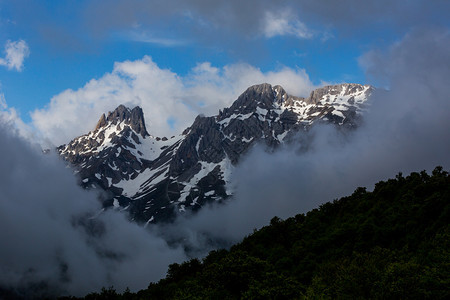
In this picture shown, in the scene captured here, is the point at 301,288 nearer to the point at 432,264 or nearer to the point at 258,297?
the point at 258,297

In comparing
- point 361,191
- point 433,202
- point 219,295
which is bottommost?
point 219,295

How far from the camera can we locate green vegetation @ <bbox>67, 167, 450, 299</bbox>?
6219 cm

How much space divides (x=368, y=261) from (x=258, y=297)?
26.2 metres

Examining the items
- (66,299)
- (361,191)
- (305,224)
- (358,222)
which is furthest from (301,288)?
(361,191)

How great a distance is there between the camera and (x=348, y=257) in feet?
318

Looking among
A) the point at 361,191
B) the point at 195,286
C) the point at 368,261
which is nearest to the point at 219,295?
the point at 195,286

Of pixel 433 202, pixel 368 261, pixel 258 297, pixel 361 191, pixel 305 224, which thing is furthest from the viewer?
pixel 361 191

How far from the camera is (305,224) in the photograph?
14625 cm

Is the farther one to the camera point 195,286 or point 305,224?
point 305,224

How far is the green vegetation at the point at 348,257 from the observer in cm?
6219

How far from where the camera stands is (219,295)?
7344 centimetres

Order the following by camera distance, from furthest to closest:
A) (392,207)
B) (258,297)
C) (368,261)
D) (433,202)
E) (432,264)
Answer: (392,207) < (433,202) < (368,261) < (432,264) < (258,297)

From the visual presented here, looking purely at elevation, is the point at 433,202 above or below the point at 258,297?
above

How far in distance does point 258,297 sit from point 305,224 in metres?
85.5
